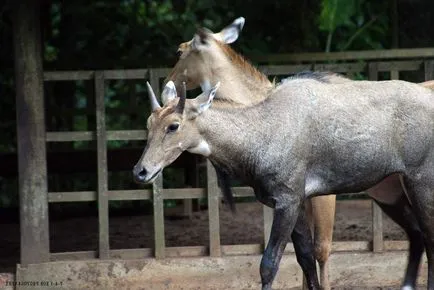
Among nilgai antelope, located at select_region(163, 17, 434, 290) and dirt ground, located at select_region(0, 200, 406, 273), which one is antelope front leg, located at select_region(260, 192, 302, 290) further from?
dirt ground, located at select_region(0, 200, 406, 273)

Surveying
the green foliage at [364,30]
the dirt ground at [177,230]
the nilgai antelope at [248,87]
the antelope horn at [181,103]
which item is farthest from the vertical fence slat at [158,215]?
the green foliage at [364,30]

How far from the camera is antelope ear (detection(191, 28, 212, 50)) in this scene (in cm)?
930

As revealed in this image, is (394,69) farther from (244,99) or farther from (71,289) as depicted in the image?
(71,289)

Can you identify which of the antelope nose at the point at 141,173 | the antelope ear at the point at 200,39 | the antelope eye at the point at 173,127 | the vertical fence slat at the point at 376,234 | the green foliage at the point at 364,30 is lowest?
the vertical fence slat at the point at 376,234

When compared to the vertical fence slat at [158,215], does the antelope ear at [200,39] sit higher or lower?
higher

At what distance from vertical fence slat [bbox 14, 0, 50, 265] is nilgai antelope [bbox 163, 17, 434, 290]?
47.5 inches

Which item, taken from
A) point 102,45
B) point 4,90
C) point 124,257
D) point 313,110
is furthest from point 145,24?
point 313,110

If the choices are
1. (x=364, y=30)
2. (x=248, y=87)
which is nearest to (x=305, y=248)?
(x=248, y=87)

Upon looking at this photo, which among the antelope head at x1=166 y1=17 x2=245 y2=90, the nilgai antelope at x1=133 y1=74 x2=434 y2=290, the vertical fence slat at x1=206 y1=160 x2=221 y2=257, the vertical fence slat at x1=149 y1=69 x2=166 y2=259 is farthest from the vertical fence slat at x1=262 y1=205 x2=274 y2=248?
the nilgai antelope at x1=133 y1=74 x2=434 y2=290

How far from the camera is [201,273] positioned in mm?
9875

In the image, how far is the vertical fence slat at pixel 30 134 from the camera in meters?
9.65

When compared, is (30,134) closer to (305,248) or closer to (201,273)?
(201,273)

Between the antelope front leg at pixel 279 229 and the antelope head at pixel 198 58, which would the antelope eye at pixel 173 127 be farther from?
the antelope head at pixel 198 58

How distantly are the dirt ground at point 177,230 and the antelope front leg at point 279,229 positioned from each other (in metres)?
3.41
